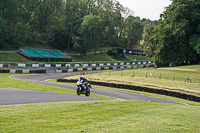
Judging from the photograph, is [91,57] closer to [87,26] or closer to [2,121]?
[87,26]

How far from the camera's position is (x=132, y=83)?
36281 mm

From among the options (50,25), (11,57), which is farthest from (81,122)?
(50,25)

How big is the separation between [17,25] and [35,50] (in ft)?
34.6

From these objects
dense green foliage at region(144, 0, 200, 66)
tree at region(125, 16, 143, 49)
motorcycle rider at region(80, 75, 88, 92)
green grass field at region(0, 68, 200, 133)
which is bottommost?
green grass field at region(0, 68, 200, 133)

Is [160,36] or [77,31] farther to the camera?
[77,31]

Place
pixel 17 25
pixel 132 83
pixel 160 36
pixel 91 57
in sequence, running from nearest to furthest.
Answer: pixel 132 83
pixel 160 36
pixel 17 25
pixel 91 57

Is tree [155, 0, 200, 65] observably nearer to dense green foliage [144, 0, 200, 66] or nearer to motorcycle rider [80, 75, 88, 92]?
dense green foliage [144, 0, 200, 66]

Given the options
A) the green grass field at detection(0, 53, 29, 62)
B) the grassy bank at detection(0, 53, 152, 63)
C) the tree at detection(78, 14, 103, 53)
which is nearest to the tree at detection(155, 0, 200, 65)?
the grassy bank at detection(0, 53, 152, 63)

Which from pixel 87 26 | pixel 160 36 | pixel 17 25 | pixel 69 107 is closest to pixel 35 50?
pixel 17 25

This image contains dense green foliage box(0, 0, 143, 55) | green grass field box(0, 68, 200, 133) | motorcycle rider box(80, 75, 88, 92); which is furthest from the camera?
dense green foliage box(0, 0, 143, 55)

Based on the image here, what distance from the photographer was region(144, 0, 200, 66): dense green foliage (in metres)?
56.8

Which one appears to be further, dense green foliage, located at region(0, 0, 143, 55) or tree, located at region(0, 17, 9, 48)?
dense green foliage, located at region(0, 0, 143, 55)

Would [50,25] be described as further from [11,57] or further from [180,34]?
[180,34]

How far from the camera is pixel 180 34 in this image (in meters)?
55.7
